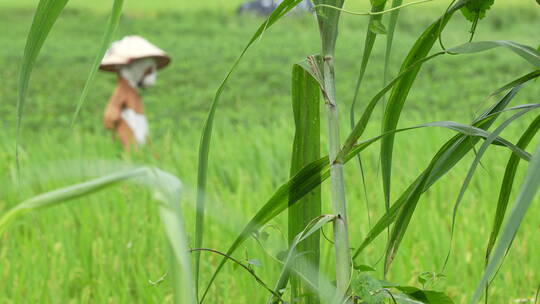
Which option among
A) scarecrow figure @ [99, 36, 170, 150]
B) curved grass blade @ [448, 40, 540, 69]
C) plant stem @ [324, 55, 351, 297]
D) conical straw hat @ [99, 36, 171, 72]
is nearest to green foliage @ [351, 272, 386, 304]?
plant stem @ [324, 55, 351, 297]

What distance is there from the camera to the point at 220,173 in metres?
2.11

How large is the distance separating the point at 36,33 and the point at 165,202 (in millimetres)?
203

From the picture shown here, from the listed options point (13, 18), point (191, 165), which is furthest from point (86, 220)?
point (13, 18)

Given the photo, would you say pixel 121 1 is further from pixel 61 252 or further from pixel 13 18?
pixel 13 18

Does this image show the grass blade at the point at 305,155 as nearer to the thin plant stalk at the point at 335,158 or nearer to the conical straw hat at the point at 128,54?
the thin plant stalk at the point at 335,158

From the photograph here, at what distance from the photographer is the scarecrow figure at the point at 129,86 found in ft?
8.94

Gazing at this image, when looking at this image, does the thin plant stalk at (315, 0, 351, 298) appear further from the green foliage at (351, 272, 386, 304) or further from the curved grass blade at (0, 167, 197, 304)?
the curved grass blade at (0, 167, 197, 304)

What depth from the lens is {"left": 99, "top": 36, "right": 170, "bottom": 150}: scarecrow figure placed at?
2.72m

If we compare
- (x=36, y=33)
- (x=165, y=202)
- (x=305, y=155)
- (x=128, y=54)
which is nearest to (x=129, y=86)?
(x=128, y=54)

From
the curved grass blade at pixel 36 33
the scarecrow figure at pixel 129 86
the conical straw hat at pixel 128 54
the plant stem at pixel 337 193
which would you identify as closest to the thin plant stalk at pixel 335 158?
the plant stem at pixel 337 193

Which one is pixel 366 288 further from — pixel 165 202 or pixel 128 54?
pixel 128 54

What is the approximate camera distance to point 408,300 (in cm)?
52

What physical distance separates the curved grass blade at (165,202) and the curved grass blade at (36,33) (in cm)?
15

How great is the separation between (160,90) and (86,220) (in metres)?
3.41
